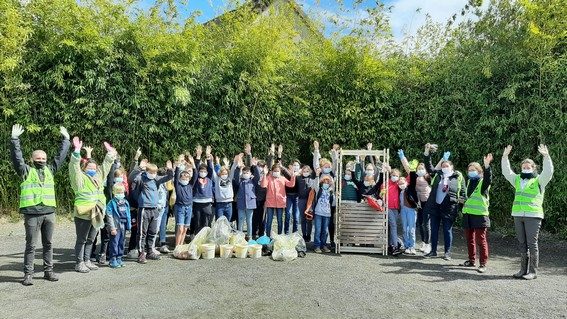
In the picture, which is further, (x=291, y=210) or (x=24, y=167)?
(x=291, y=210)

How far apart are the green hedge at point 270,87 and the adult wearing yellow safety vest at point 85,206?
3.79m

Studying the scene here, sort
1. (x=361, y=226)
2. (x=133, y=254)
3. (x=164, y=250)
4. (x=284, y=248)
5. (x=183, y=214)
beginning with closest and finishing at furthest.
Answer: (x=133, y=254) → (x=284, y=248) → (x=164, y=250) → (x=183, y=214) → (x=361, y=226)

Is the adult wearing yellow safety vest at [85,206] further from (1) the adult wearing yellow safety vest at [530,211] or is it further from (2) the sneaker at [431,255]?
(1) the adult wearing yellow safety vest at [530,211]

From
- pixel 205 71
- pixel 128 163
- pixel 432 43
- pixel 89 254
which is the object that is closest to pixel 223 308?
pixel 89 254

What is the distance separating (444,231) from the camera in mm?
8195

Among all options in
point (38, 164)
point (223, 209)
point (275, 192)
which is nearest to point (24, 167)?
point (38, 164)

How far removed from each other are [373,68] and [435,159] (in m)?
2.65

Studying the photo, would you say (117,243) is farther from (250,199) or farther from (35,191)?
(250,199)

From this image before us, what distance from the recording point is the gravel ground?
5.33 metres

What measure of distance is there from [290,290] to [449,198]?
3.52 meters

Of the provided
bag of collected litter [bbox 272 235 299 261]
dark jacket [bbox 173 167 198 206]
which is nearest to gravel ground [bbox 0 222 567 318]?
bag of collected litter [bbox 272 235 299 261]

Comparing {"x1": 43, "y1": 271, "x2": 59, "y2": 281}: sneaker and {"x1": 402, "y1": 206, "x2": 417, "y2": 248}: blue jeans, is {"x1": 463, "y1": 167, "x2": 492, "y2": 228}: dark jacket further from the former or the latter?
{"x1": 43, "y1": 271, "x2": 59, "y2": 281}: sneaker

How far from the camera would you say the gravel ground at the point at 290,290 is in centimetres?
533

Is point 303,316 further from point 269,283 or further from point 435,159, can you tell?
point 435,159
